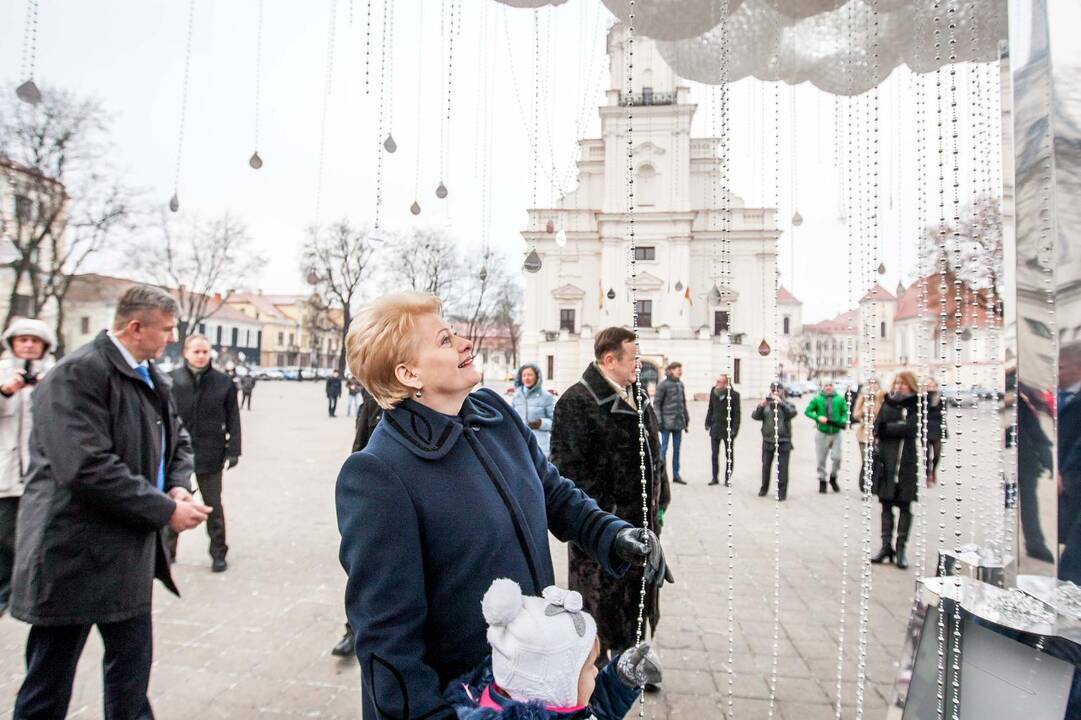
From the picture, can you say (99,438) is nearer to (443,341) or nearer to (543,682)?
(443,341)

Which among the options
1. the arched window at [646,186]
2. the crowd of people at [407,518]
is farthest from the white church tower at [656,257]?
the crowd of people at [407,518]

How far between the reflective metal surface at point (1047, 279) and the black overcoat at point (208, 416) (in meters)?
5.20

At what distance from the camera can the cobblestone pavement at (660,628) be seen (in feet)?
9.66

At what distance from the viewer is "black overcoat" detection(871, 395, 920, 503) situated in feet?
17.0

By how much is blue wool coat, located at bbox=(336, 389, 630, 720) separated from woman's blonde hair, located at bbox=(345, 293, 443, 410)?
0.07m

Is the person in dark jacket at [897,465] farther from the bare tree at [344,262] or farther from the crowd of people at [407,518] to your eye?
the bare tree at [344,262]

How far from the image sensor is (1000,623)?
1658 millimetres

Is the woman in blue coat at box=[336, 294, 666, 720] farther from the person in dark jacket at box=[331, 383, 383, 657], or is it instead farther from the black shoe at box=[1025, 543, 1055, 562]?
the person in dark jacket at box=[331, 383, 383, 657]

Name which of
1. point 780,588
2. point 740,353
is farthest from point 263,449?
point 740,353

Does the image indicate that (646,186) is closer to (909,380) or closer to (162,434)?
(909,380)

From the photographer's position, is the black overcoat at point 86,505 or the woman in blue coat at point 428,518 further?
the black overcoat at point 86,505

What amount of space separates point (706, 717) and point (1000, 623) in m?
1.60

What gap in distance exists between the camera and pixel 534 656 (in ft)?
Result: 3.72

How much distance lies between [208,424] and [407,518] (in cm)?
A: 456
